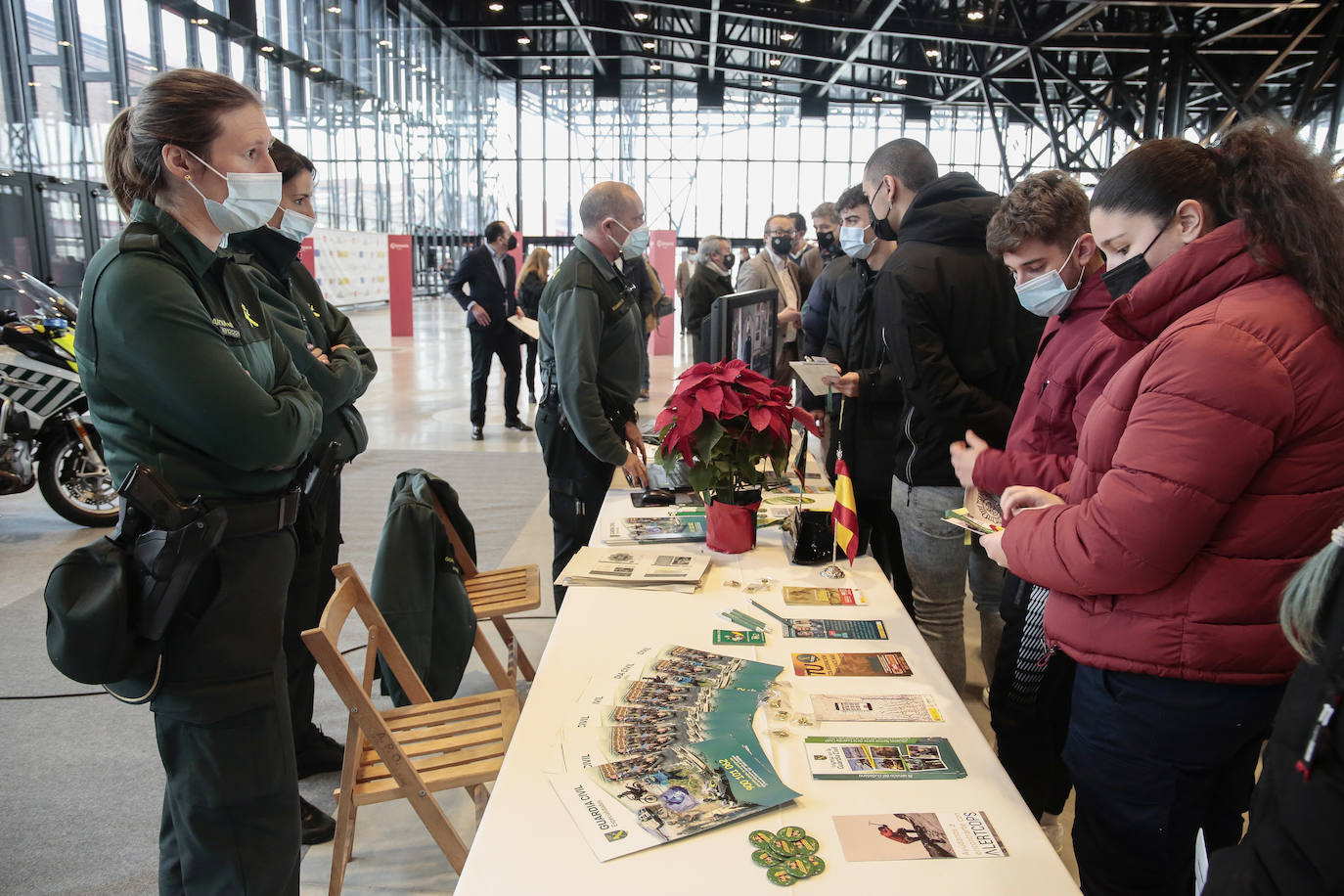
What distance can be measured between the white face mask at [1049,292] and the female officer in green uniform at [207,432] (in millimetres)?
1523

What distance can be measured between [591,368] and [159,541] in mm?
1532

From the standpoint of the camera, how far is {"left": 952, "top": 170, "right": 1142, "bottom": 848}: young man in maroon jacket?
Result: 159 cm

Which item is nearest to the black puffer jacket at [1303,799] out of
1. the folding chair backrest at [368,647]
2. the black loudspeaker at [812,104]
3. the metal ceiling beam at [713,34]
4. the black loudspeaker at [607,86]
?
the folding chair backrest at [368,647]

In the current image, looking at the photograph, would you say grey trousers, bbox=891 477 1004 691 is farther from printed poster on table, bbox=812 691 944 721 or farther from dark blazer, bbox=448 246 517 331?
dark blazer, bbox=448 246 517 331

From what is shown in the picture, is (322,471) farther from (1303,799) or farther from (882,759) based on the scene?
(1303,799)

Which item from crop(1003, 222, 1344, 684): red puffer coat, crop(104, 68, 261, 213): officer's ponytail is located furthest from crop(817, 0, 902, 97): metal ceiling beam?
crop(1003, 222, 1344, 684): red puffer coat

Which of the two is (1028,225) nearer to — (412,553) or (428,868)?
(412,553)

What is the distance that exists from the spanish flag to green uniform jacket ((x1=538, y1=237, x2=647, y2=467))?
917 millimetres

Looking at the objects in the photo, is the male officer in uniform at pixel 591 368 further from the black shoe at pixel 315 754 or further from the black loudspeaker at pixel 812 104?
the black loudspeaker at pixel 812 104

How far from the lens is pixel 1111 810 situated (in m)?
Answer: 1.23

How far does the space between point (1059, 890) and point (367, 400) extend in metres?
8.10

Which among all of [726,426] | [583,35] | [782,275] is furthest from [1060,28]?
[726,426]

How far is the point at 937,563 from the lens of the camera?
7.64 ft

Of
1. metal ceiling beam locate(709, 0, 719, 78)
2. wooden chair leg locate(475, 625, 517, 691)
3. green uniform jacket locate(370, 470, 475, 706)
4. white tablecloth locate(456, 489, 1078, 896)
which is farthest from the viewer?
metal ceiling beam locate(709, 0, 719, 78)
